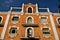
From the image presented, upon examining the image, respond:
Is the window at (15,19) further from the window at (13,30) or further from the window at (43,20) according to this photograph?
the window at (43,20)

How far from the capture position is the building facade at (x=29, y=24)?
24.6 meters

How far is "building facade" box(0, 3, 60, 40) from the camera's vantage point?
24.6 meters

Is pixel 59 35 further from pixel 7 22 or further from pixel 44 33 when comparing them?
pixel 7 22

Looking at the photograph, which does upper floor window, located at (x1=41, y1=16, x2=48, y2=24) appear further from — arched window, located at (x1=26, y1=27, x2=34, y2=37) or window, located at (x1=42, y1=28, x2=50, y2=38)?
arched window, located at (x1=26, y1=27, x2=34, y2=37)

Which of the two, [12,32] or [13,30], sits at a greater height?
[13,30]

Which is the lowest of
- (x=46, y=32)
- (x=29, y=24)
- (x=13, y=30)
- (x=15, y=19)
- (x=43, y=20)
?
(x=46, y=32)

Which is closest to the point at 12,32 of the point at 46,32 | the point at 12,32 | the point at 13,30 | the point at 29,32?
the point at 12,32

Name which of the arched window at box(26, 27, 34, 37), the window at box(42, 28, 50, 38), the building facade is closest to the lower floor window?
the building facade

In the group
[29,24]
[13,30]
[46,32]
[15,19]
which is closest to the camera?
[46,32]

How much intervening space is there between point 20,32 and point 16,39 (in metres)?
1.76

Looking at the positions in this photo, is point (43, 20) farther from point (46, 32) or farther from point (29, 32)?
point (29, 32)

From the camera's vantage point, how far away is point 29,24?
26297 mm

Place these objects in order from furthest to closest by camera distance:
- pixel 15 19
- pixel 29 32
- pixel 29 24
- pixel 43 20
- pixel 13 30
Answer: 1. pixel 15 19
2. pixel 43 20
3. pixel 29 24
4. pixel 13 30
5. pixel 29 32

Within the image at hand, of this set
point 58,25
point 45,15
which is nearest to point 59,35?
point 58,25
